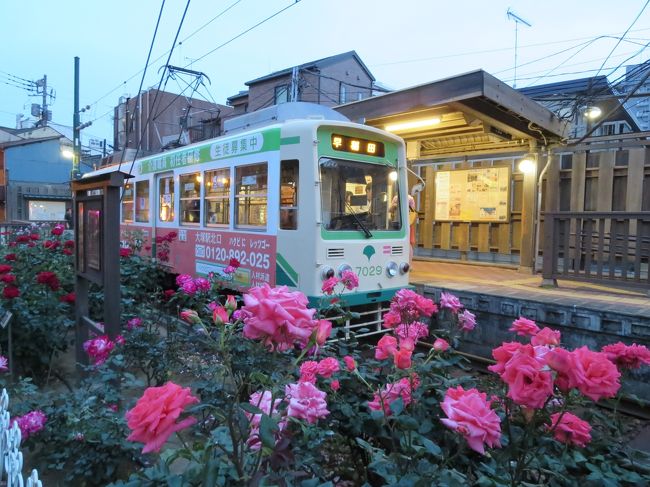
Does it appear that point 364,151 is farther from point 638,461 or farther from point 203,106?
point 203,106

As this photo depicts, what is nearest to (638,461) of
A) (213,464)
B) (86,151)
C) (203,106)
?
(213,464)

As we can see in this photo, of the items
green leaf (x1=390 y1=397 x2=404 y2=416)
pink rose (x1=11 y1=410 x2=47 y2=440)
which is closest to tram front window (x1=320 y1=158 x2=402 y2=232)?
pink rose (x1=11 y1=410 x2=47 y2=440)

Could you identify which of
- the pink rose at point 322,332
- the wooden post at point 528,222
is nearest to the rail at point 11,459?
the pink rose at point 322,332

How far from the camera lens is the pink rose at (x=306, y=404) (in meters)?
1.34

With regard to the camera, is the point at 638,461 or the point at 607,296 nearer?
the point at 638,461

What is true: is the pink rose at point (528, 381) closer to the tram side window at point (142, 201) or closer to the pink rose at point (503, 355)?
the pink rose at point (503, 355)

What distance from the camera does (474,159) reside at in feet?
32.8

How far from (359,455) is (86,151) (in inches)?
1590

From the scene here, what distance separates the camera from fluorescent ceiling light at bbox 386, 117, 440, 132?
8.34 meters

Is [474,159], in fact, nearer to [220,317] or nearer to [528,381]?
[528,381]

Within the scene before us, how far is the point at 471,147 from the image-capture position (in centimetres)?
1026

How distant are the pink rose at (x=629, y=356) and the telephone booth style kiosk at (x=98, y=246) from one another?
3.03 metres

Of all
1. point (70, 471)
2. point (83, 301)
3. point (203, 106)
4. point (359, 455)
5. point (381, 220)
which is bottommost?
point (70, 471)

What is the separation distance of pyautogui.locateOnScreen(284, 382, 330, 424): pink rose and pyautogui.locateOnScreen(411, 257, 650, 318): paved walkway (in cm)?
503
